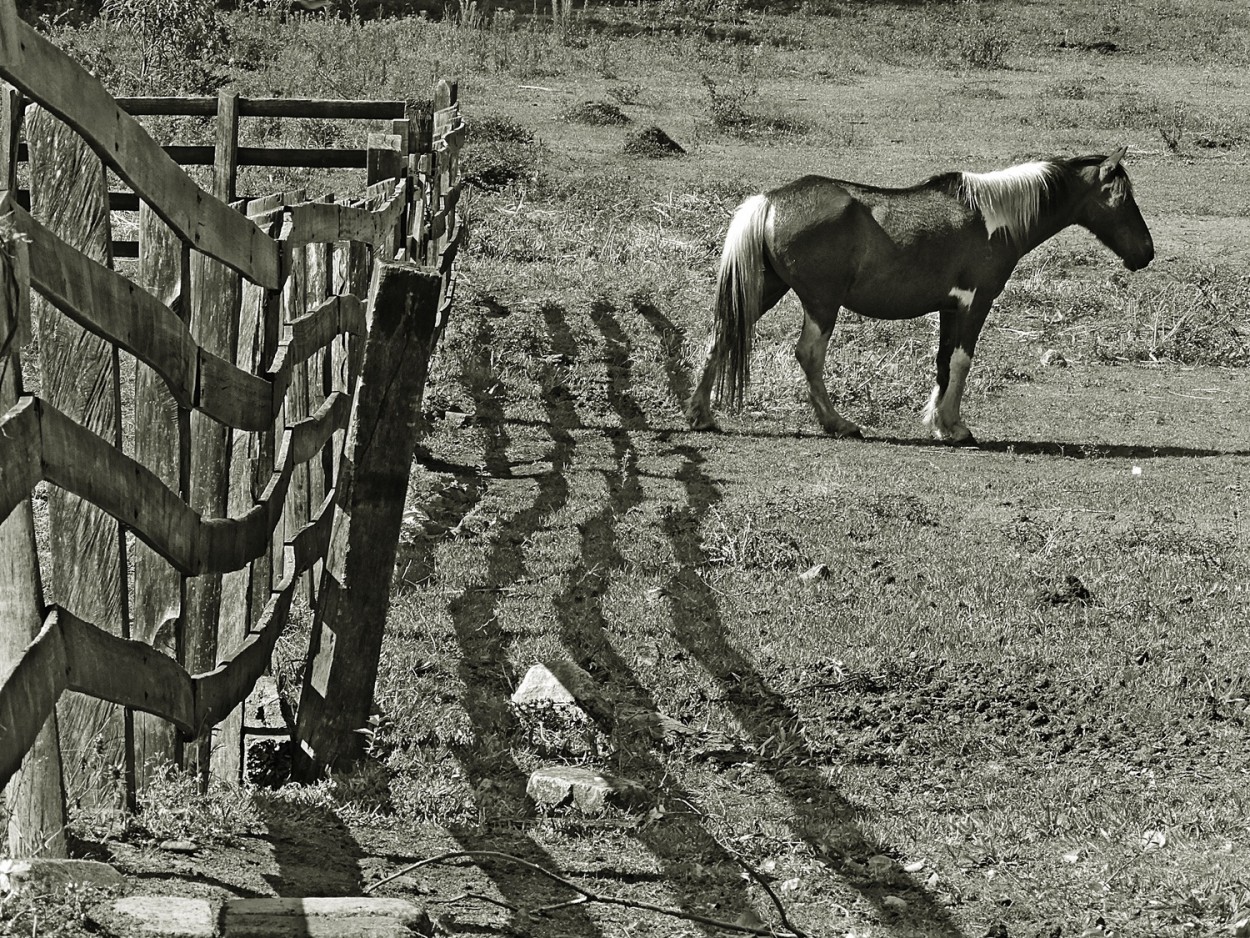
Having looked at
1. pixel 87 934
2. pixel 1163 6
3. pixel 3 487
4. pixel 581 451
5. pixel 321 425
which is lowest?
pixel 581 451

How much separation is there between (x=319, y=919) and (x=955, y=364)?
295 inches

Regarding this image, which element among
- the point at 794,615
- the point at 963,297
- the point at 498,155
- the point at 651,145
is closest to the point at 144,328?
the point at 794,615

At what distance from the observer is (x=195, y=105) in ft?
31.4

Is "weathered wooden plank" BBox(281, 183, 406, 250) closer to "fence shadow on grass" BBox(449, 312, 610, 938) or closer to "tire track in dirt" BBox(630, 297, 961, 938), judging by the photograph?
"fence shadow on grass" BBox(449, 312, 610, 938)

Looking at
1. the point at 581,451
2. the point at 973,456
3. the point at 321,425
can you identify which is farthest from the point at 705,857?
the point at 973,456

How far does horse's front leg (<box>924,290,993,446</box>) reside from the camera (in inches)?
370

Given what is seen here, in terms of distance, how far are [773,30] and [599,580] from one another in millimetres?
23373

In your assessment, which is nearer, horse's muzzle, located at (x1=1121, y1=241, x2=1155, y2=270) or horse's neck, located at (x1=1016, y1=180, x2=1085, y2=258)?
horse's neck, located at (x1=1016, y1=180, x2=1085, y2=258)

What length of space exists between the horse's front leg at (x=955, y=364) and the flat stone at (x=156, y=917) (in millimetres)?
7410

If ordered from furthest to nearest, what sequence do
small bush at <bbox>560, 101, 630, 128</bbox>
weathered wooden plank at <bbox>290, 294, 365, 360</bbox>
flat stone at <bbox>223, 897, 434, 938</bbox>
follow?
small bush at <bbox>560, 101, 630, 128</bbox> → weathered wooden plank at <bbox>290, 294, 365, 360</bbox> → flat stone at <bbox>223, 897, 434, 938</bbox>

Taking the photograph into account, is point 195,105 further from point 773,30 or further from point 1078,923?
point 773,30

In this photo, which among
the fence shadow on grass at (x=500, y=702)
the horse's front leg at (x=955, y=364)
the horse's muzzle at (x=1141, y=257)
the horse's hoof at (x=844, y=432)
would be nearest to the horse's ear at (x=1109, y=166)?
the horse's muzzle at (x=1141, y=257)

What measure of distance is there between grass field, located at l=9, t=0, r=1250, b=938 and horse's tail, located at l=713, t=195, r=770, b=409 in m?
0.61

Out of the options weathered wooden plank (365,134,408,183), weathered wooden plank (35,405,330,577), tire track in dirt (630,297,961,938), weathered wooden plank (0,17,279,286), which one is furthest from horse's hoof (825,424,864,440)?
weathered wooden plank (0,17,279,286)
